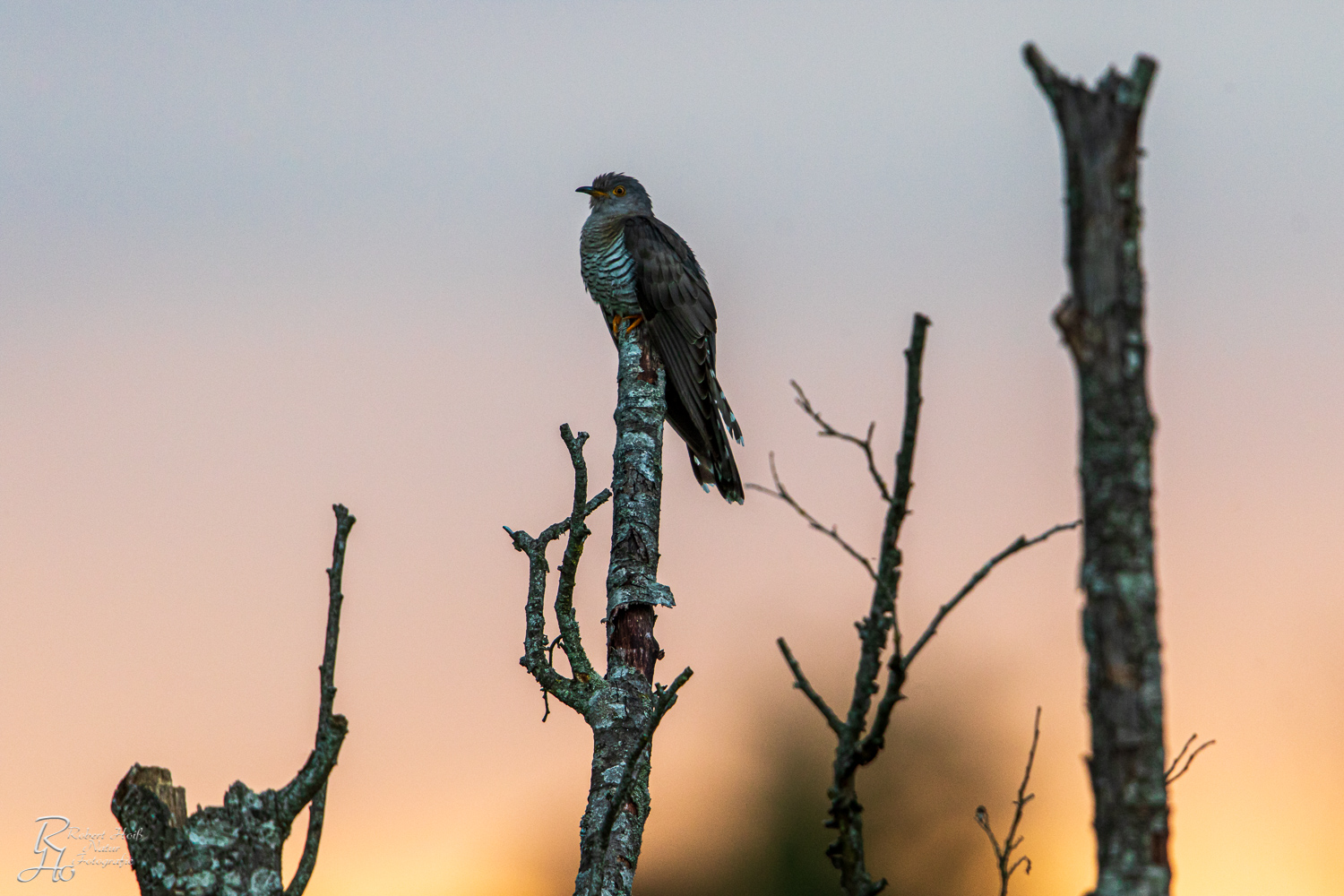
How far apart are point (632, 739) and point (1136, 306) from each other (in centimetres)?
289

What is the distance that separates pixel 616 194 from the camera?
31.0 ft

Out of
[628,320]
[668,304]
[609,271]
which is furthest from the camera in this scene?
[609,271]

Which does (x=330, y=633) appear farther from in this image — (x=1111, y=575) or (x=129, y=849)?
(x=1111, y=575)

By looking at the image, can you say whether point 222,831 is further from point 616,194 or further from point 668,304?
point 616,194

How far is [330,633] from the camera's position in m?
2.62

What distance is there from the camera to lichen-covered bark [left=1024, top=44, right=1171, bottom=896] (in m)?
1.78

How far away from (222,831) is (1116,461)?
2.10 m

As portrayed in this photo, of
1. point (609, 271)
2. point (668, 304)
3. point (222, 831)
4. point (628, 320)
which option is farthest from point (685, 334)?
point (222, 831)

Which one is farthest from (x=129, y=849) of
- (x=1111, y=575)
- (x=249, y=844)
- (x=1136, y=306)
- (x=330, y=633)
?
(x=1136, y=306)

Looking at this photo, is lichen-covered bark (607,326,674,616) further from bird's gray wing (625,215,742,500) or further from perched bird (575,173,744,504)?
bird's gray wing (625,215,742,500)

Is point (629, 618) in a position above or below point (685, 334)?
below

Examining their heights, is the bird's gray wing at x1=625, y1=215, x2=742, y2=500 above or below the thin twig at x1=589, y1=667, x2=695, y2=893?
above

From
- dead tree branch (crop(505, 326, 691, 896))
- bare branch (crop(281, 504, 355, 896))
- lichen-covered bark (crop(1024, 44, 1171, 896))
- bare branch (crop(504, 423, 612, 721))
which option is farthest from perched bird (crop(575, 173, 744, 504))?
lichen-covered bark (crop(1024, 44, 1171, 896))

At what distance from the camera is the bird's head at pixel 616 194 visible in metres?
9.36
